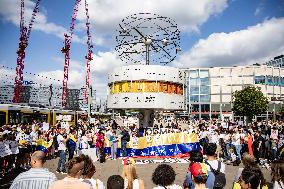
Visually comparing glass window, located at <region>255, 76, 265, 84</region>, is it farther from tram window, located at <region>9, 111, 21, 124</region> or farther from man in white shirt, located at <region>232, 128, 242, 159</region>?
man in white shirt, located at <region>232, 128, 242, 159</region>

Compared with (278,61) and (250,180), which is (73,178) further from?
(278,61)

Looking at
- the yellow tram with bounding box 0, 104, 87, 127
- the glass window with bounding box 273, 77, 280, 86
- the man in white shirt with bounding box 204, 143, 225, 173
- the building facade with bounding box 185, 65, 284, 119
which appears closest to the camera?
the man in white shirt with bounding box 204, 143, 225, 173

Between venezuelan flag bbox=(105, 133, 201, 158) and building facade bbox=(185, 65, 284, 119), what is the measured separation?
8216cm

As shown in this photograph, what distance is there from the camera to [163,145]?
888 inches

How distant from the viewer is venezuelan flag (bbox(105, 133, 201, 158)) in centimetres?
2250

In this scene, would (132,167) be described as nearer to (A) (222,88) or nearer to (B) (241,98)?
(B) (241,98)

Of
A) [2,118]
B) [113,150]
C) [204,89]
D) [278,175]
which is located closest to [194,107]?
[204,89]

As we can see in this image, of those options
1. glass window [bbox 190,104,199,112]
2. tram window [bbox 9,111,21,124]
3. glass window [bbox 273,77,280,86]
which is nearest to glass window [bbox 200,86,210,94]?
glass window [bbox 190,104,199,112]

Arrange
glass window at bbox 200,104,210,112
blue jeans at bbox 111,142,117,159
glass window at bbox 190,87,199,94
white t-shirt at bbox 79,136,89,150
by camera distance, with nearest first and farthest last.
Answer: white t-shirt at bbox 79,136,89,150 → blue jeans at bbox 111,142,117,159 → glass window at bbox 200,104,210,112 → glass window at bbox 190,87,199,94

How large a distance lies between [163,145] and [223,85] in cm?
9157

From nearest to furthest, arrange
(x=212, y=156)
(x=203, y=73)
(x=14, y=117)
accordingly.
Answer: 1. (x=212, y=156)
2. (x=14, y=117)
3. (x=203, y=73)

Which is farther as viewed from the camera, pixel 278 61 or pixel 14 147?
pixel 278 61

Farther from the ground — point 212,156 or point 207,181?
point 212,156

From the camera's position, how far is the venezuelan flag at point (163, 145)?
22500 millimetres
